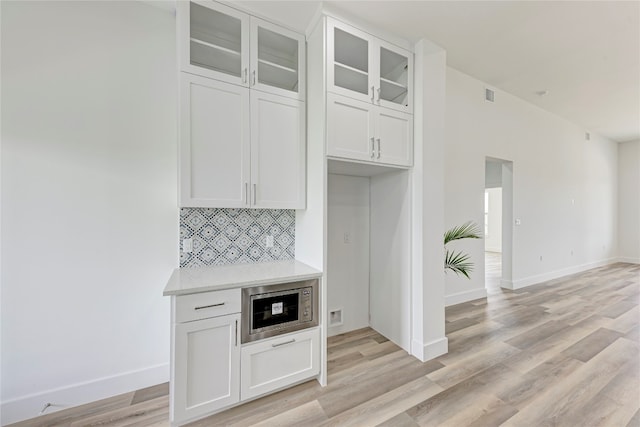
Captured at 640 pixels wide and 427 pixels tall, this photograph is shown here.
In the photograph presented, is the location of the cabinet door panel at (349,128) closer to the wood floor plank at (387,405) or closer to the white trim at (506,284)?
the wood floor plank at (387,405)

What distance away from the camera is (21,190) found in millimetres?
1740

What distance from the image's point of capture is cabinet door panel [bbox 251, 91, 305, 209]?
2168 mm

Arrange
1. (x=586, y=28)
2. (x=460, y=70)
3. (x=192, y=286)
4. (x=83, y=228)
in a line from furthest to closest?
(x=460, y=70) < (x=586, y=28) < (x=83, y=228) < (x=192, y=286)

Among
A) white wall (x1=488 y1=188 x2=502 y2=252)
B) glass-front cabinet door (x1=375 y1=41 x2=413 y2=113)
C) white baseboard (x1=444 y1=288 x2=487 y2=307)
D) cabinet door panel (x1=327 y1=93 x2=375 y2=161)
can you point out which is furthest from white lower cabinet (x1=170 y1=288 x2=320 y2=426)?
white wall (x1=488 y1=188 x2=502 y2=252)

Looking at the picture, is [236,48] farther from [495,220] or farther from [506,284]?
[495,220]

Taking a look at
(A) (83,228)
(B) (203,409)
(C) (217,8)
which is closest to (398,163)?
(C) (217,8)

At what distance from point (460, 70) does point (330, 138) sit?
8.98ft

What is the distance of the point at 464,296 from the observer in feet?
12.7

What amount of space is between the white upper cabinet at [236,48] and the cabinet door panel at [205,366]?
1.84 m

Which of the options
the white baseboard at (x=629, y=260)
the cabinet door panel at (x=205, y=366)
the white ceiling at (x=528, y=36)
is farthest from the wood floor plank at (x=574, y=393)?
the white baseboard at (x=629, y=260)

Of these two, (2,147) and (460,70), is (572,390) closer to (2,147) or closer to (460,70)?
(460,70)

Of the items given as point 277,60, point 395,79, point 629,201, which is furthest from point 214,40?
point 629,201

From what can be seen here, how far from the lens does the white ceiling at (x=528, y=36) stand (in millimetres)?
2176

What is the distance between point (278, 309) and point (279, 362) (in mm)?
393
